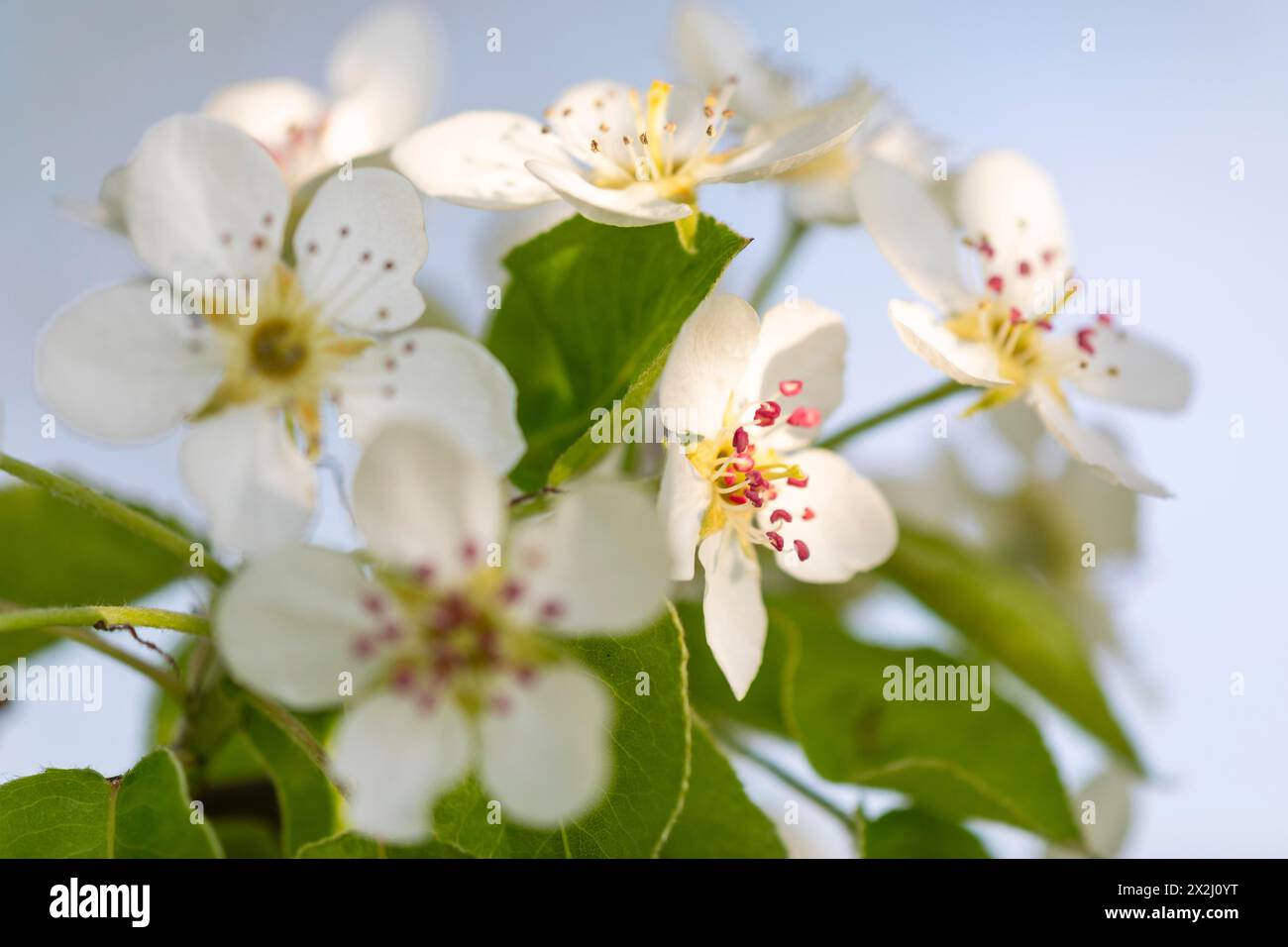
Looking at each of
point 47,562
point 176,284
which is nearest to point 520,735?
point 176,284

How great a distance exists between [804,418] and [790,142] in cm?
18

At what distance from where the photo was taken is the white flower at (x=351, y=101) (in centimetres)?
111

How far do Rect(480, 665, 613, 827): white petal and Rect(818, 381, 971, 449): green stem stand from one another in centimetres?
43

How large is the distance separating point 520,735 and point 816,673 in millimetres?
514

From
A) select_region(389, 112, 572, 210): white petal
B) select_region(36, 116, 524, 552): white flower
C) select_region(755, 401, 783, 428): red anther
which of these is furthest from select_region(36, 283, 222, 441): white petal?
select_region(755, 401, 783, 428): red anther

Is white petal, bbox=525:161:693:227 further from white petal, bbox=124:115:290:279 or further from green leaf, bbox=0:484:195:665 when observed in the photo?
green leaf, bbox=0:484:195:665

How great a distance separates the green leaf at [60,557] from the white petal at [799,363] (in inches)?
23.2

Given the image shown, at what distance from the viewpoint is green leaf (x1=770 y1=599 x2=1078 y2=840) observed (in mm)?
978

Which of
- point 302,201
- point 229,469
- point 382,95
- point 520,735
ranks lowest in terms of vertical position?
point 520,735

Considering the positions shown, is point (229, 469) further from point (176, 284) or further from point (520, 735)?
point (520, 735)

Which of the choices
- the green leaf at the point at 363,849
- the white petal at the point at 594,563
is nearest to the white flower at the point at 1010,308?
the white petal at the point at 594,563

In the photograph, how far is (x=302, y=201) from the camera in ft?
3.16

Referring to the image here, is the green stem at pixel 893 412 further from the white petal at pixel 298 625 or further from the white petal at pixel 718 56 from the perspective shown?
the white petal at pixel 298 625
